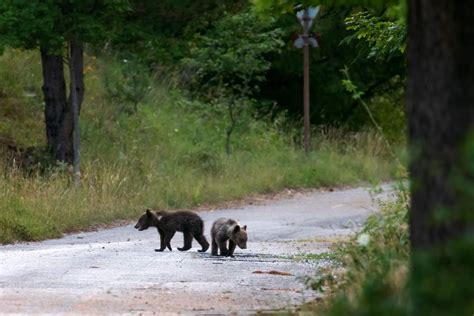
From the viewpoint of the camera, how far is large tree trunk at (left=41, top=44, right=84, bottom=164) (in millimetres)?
25828

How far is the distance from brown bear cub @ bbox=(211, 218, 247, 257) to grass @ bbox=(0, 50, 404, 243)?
3586mm

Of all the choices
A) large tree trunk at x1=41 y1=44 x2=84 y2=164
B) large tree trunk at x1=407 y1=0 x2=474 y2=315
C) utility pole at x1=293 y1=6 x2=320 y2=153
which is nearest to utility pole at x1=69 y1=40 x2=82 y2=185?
large tree trunk at x1=41 y1=44 x2=84 y2=164

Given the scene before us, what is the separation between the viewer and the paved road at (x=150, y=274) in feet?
35.3

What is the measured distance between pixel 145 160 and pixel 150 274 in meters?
13.7

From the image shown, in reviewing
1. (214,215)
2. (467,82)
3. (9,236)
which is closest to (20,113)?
(214,215)

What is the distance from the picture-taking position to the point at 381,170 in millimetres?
31953

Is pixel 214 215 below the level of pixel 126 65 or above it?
below

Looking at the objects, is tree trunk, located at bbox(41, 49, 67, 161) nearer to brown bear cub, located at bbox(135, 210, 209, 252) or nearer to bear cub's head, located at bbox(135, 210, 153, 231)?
bear cub's head, located at bbox(135, 210, 153, 231)

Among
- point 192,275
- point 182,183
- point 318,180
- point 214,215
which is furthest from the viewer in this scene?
point 318,180

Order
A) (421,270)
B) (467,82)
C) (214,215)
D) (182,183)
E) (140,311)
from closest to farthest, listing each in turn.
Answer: (421,270), (467,82), (140,311), (214,215), (182,183)

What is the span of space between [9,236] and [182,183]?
7030mm

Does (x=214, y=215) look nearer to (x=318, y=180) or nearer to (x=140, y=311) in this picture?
(x=318, y=180)

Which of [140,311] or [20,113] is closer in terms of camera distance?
[140,311]

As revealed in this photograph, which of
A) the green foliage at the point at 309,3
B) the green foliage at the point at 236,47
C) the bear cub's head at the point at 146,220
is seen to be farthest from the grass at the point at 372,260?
the green foliage at the point at 236,47
